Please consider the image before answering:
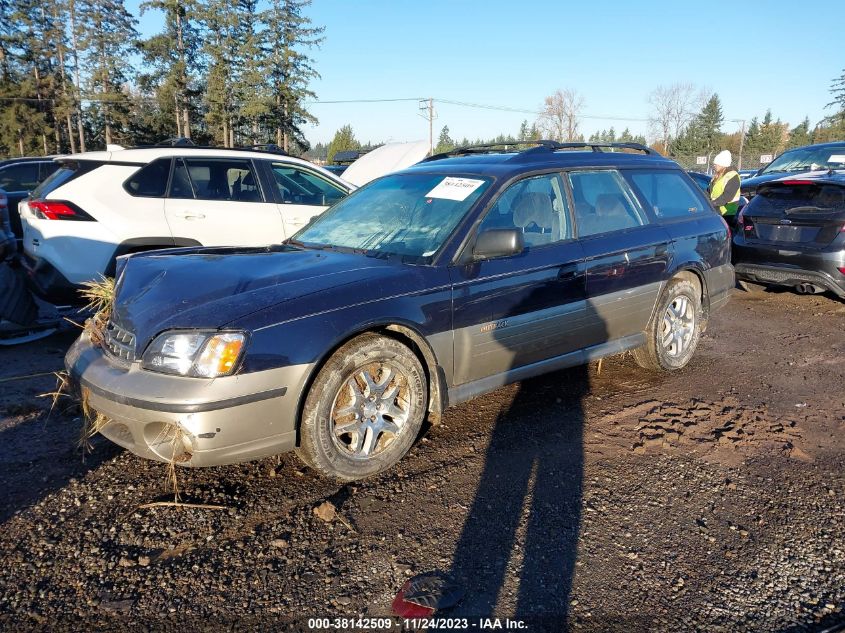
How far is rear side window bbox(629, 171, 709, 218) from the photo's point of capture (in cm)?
508

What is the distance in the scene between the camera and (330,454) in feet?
10.6

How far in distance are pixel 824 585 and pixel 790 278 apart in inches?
219

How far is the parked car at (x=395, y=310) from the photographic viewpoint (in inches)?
118

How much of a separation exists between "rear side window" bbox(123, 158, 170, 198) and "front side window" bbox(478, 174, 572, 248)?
Answer: 378 centimetres

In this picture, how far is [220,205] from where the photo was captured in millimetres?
6527

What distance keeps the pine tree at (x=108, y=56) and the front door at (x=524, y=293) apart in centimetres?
4791

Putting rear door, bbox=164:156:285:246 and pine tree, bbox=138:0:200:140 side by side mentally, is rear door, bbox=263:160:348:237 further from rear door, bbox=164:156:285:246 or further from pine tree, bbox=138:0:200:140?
pine tree, bbox=138:0:200:140

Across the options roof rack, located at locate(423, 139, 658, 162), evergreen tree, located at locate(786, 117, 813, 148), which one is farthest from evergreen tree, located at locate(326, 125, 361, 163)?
roof rack, located at locate(423, 139, 658, 162)

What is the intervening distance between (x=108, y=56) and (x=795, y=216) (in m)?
49.6

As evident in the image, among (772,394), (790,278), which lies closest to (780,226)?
(790,278)

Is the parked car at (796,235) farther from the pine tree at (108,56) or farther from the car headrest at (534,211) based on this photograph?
the pine tree at (108,56)

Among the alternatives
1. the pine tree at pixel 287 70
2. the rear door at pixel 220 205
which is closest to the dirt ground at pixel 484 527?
the rear door at pixel 220 205

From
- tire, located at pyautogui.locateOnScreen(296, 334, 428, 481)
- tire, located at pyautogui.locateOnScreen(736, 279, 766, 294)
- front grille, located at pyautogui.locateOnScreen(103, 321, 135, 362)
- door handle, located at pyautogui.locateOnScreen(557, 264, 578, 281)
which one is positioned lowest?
tire, located at pyautogui.locateOnScreen(736, 279, 766, 294)

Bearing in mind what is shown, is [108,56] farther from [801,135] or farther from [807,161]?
[801,135]
